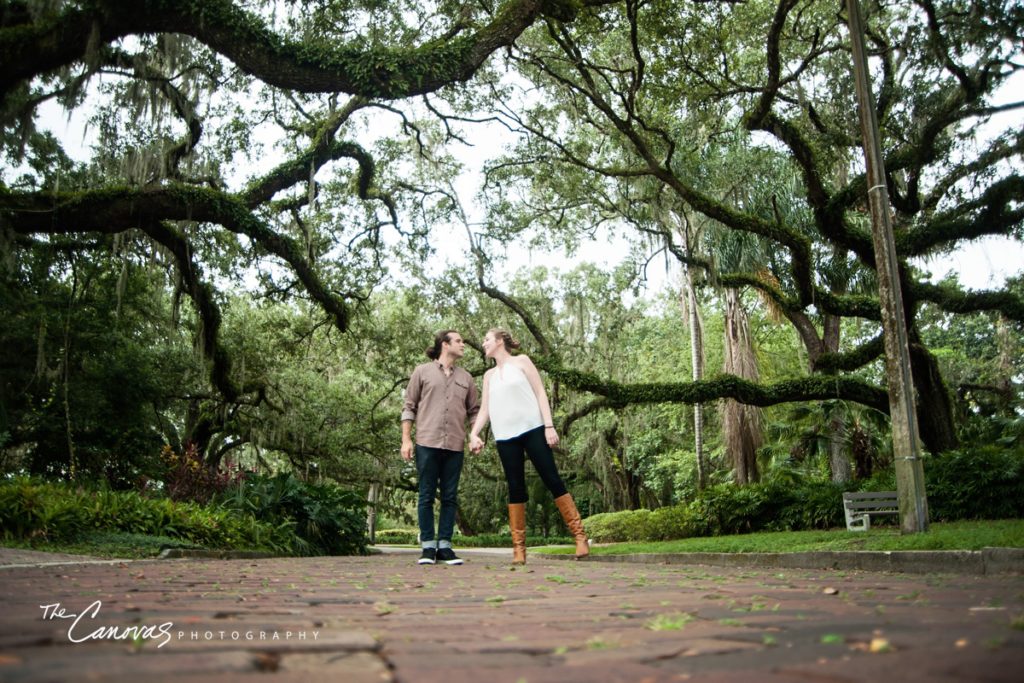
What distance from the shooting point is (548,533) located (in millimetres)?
Answer: 36125

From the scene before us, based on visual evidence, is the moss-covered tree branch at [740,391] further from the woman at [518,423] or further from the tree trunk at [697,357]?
the woman at [518,423]

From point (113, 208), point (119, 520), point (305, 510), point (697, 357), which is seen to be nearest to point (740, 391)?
point (697, 357)

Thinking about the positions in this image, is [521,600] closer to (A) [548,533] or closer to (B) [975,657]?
(B) [975,657]

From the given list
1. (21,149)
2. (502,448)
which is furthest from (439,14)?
(502,448)

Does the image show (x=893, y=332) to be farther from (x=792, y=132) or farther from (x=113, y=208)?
(x=113, y=208)

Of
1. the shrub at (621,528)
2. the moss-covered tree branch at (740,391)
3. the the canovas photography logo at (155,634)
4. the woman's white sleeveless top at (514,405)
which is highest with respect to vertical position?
the moss-covered tree branch at (740,391)

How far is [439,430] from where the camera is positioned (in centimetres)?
696

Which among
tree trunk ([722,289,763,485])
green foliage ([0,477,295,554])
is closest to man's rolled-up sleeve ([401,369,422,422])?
green foliage ([0,477,295,554])

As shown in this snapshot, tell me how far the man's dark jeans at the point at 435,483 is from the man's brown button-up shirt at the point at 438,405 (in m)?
0.10

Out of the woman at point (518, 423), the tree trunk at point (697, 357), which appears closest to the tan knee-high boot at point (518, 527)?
the woman at point (518, 423)

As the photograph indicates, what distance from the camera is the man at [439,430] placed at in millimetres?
6934

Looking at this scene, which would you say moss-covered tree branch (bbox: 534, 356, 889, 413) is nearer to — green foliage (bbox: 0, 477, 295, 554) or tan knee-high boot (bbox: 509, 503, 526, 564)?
green foliage (bbox: 0, 477, 295, 554)

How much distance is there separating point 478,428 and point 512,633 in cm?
442

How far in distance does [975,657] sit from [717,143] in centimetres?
1589
